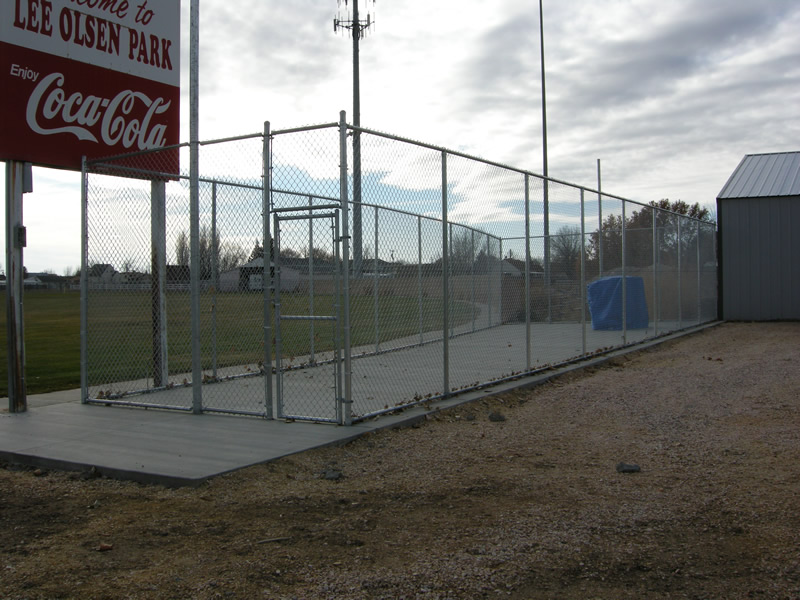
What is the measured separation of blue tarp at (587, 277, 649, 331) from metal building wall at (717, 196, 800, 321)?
647 cm

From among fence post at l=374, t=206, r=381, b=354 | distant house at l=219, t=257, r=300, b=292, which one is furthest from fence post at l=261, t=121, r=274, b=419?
fence post at l=374, t=206, r=381, b=354

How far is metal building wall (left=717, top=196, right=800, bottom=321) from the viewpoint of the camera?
67.3ft

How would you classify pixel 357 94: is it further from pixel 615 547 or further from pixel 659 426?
pixel 615 547

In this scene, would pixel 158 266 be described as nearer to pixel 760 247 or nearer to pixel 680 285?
pixel 680 285

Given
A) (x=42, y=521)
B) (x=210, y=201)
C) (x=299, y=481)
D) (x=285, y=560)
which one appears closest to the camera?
(x=285, y=560)

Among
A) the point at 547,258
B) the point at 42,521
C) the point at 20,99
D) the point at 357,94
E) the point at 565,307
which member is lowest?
the point at 42,521

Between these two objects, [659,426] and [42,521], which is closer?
[42,521]

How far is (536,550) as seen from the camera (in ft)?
13.1

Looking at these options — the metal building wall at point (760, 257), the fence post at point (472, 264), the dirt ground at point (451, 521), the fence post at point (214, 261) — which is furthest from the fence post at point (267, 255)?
the metal building wall at point (760, 257)

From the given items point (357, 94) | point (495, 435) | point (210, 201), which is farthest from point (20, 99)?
point (357, 94)

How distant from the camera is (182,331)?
43.0 ft

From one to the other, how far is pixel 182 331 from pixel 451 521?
9.60 m

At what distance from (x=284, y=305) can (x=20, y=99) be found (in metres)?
3.59

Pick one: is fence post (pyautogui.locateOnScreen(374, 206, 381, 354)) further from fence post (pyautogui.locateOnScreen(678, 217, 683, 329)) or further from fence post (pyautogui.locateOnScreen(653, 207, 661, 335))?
fence post (pyautogui.locateOnScreen(678, 217, 683, 329))
